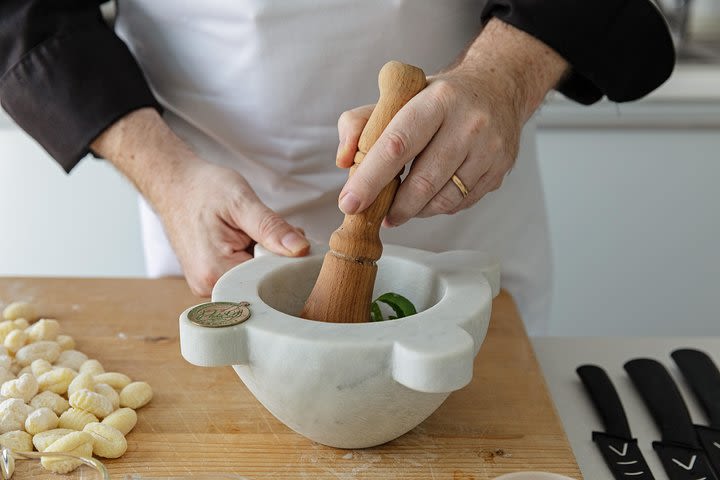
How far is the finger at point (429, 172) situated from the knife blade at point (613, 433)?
27 centimetres

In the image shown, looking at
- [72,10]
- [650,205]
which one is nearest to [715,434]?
[72,10]

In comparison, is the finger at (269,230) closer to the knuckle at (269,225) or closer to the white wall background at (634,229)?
the knuckle at (269,225)

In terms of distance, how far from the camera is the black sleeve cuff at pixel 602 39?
0.95m

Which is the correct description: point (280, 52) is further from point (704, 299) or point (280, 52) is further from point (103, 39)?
point (704, 299)

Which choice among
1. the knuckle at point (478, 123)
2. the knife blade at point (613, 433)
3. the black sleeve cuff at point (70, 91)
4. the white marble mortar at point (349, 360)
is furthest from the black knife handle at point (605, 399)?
the black sleeve cuff at point (70, 91)

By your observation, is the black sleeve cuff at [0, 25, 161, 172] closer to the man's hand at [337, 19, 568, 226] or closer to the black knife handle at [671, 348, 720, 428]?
the man's hand at [337, 19, 568, 226]

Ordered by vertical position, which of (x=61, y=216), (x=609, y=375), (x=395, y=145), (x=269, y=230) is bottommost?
(x=61, y=216)

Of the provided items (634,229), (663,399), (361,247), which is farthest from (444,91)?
(634,229)

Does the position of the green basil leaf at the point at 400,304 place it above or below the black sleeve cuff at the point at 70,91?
below

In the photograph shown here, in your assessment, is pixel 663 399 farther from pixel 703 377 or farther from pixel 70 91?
pixel 70 91

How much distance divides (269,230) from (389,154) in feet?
0.62

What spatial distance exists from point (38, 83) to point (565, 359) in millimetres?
693

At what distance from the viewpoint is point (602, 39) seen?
0.98 metres

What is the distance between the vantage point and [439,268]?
81cm
